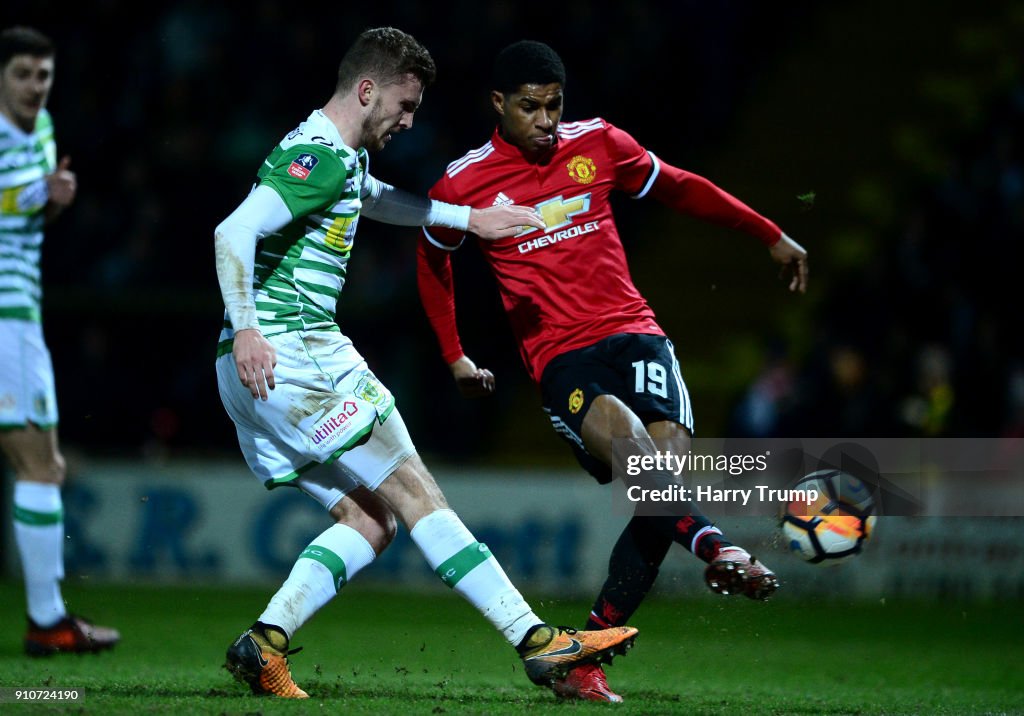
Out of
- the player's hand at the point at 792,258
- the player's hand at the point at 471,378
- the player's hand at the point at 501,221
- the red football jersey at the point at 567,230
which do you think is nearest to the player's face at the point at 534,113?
the red football jersey at the point at 567,230

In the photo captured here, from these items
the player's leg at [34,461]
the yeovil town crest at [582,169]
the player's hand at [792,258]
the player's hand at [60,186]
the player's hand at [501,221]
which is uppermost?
the yeovil town crest at [582,169]

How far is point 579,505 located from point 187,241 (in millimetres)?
4312

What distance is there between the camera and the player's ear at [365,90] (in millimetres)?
5066

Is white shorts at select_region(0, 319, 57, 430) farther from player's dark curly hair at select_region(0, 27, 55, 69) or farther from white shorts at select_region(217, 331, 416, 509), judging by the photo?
white shorts at select_region(217, 331, 416, 509)

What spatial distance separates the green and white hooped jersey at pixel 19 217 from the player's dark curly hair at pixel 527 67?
241cm

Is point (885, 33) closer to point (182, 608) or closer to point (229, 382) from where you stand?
point (182, 608)

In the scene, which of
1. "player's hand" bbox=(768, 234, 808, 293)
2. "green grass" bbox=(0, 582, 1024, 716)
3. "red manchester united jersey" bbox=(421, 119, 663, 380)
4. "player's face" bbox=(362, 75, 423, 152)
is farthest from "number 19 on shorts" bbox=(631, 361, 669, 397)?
"player's face" bbox=(362, 75, 423, 152)

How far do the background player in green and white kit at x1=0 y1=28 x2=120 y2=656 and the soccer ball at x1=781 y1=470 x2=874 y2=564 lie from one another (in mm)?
3260

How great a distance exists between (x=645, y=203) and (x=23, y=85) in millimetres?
8043

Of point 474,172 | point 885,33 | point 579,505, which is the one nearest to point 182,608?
point 579,505

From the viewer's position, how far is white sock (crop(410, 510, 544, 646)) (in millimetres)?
4941

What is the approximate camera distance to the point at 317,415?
492 cm

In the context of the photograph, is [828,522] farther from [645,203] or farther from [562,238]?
[645,203]

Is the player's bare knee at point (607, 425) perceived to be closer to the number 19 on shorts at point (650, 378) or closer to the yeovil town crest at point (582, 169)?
the number 19 on shorts at point (650, 378)
